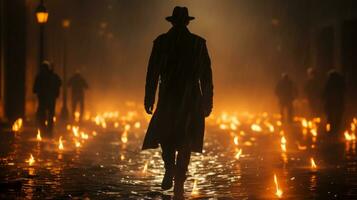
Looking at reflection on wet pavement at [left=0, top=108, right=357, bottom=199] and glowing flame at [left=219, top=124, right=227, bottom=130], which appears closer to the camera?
reflection on wet pavement at [left=0, top=108, right=357, bottom=199]

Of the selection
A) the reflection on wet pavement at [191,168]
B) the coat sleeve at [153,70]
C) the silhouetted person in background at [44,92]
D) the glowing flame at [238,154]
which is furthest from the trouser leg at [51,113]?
the coat sleeve at [153,70]

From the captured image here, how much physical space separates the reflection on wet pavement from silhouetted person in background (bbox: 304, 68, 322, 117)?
6.31 m

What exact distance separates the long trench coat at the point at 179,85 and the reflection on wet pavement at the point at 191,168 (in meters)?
0.74

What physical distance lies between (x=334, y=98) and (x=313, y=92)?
5448 millimetres

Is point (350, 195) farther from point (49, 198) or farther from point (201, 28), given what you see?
point (201, 28)

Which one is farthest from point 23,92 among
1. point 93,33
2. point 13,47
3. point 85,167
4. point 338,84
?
point 93,33

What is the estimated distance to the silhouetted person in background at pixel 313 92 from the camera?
2947cm

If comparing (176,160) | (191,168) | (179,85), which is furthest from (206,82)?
(191,168)

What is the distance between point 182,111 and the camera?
35.5 ft

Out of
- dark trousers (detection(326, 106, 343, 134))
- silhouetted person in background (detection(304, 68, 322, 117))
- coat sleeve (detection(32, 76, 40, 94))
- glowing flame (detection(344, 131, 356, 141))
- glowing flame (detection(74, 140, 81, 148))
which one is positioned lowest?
glowing flame (detection(74, 140, 81, 148))

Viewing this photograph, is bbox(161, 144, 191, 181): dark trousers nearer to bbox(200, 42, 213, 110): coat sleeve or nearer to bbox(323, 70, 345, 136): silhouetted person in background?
bbox(200, 42, 213, 110): coat sleeve

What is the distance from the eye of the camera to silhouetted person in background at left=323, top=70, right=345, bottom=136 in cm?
2456

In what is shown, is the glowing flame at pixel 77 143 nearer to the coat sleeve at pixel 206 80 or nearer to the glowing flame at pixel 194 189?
A: the glowing flame at pixel 194 189

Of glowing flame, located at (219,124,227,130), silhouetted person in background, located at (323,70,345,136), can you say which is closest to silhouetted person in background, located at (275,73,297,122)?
glowing flame, located at (219,124,227,130)
